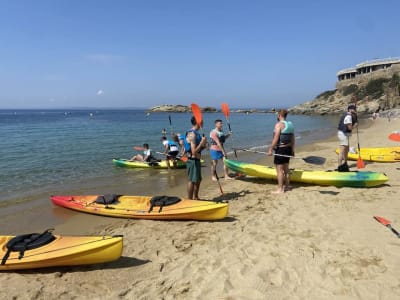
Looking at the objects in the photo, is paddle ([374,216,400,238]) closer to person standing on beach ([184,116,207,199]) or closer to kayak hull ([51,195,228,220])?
kayak hull ([51,195,228,220])

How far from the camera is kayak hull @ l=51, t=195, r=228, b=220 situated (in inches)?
227

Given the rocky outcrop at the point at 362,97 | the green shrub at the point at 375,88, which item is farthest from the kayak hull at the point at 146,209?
the green shrub at the point at 375,88

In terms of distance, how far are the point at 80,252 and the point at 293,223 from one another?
3.38 meters

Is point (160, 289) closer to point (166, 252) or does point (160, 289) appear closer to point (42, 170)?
point (166, 252)

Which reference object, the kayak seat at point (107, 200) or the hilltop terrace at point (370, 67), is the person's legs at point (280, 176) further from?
the hilltop terrace at point (370, 67)

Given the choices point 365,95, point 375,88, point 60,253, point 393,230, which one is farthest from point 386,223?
point 365,95

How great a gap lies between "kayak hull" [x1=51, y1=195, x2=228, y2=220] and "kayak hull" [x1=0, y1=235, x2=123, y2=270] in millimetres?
1843

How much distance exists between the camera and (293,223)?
5.38 m

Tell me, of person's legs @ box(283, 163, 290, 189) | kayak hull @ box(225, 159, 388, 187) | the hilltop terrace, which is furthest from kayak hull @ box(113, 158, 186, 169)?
the hilltop terrace

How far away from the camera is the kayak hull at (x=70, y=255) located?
13.5ft

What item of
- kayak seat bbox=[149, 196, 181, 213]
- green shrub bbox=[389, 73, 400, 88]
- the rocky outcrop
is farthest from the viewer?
green shrub bbox=[389, 73, 400, 88]

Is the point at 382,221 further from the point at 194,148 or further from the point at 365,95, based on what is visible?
the point at 365,95

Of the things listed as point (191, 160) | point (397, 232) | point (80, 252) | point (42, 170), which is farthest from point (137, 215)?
point (42, 170)

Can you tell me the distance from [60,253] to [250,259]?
2486mm
